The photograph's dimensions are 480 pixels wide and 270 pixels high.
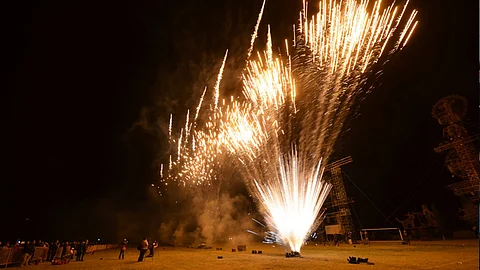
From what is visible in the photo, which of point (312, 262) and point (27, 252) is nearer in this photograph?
point (312, 262)

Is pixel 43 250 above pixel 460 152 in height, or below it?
below

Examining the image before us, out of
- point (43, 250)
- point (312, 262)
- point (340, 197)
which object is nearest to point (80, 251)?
point (43, 250)

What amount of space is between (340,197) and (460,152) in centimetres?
1348

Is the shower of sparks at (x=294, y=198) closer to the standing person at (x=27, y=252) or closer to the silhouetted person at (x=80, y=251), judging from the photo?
the silhouetted person at (x=80, y=251)

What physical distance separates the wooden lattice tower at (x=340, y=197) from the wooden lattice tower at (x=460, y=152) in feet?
35.3

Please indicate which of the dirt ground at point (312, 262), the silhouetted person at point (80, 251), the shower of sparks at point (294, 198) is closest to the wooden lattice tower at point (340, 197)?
the shower of sparks at point (294, 198)

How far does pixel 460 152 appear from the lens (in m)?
32.2

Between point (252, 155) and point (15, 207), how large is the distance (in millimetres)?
48784

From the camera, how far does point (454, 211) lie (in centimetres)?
3928

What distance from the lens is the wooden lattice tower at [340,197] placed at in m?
Answer: 35.5

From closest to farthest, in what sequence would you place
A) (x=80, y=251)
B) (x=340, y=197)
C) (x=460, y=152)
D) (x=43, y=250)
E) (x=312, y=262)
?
(x=312, y=262)
(x=43, y=250)
(x=80, y=251)
(x=460, y=152)
(x=340, y=197)

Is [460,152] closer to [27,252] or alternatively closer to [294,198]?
[294,198]

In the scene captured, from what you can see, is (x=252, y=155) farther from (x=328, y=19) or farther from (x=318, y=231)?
(x=318, y=231)

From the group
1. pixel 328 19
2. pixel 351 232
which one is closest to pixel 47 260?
pixel 328 19
